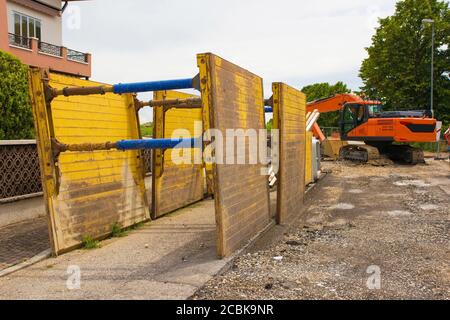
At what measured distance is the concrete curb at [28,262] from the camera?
490 cm

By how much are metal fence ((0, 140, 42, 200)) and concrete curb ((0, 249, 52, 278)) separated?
213cm

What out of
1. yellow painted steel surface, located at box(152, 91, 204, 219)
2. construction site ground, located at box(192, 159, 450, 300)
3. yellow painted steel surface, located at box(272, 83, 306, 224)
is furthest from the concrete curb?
yellow painted steel surface, located at box(272, 83, 306, 224)

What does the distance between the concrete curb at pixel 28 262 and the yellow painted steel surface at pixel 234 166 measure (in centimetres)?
217

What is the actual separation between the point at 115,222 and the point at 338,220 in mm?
3686

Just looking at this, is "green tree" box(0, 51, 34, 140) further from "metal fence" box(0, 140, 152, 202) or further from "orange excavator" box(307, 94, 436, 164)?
"orange excavator" box(307, 94, 436, 164)

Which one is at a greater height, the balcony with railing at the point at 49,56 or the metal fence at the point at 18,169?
the balcony with railing at the point at 49,56

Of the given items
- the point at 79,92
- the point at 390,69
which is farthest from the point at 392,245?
the point at 390,69

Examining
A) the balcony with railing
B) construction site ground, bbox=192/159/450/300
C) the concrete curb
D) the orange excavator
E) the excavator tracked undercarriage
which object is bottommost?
construction site ground, bbox=192/159/450/300

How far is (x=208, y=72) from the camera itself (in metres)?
4.84

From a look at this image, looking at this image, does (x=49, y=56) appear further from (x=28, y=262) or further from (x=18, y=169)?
(x=28, y=262)

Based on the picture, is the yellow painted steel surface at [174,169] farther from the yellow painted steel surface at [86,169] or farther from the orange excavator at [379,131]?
the orange excavator at [379,131]

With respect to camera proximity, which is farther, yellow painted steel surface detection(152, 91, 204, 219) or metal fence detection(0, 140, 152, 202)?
yellow painted steel surface detection(152, 91, 204, 219)

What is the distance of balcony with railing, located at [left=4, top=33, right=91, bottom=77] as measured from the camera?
78.3ft

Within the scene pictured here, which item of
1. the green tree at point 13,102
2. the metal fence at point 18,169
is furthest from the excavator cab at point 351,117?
the metal fence at point 18,169
